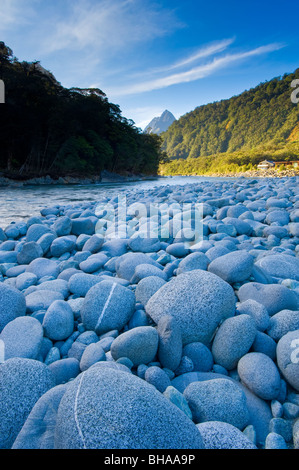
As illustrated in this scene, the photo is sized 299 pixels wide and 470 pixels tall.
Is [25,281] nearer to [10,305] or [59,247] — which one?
[10,305]

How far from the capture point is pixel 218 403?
865 mm

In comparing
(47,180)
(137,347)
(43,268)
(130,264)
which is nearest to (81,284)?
(130,264)

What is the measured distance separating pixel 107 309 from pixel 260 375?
838 mm

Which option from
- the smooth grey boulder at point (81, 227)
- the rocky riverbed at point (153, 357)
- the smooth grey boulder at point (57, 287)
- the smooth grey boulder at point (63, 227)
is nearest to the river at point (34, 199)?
the smooth grey boulder at point (63, 227)

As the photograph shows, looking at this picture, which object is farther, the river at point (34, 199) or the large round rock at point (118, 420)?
the river at point (34, 199)

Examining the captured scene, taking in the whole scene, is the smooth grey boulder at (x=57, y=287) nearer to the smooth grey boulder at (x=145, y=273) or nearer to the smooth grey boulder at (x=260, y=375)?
the smooth grey boulder at (x=145, y=273)

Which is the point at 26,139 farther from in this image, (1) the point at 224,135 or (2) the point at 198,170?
(1) the point at 224,135

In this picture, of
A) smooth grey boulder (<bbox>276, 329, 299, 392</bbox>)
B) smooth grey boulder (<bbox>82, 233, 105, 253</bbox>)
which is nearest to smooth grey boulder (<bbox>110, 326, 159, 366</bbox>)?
smooth grey boulder (<bbox>276, 329, 299, 392</bbox>)

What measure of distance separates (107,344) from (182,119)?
133 meters

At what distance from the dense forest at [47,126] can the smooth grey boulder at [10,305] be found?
17792 mm

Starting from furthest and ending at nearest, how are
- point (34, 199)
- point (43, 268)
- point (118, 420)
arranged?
point (34, 199)
point (43, 268)
point (118, 420)

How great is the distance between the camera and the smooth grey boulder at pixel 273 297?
55.1 inches

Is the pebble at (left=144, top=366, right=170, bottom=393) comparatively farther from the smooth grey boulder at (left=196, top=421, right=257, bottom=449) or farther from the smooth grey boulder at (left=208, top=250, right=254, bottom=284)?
the smooth grey boulder at (left=208, top=250, right=254, bottom=284)

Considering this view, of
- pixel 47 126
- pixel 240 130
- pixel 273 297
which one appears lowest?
pixel 273 297
